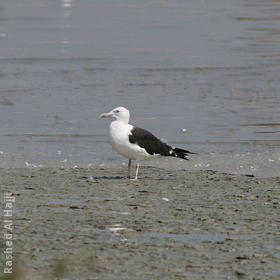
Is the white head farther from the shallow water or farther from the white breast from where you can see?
the shallow water

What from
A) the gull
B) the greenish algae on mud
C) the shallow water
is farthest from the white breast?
the shallow water

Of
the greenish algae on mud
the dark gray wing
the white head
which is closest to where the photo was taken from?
the greenish algae on mud

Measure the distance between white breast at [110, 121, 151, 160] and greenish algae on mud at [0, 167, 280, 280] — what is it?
321mm

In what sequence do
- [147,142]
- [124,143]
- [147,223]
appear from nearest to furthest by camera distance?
[147,223] < [124,143] < [147,142]

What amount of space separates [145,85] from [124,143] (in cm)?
797

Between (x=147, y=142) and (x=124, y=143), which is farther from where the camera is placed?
(x=147, y=142)

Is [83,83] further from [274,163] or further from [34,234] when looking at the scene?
[34,234]

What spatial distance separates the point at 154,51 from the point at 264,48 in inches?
121

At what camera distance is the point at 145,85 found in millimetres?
18328

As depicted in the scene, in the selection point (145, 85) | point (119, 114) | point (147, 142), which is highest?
point (119, 114)

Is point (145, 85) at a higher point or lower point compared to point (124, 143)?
lower

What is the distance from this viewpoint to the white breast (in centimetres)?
1046

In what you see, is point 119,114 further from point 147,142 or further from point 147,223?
point 147,223

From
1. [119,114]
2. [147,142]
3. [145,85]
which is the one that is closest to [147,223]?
[147,142]
